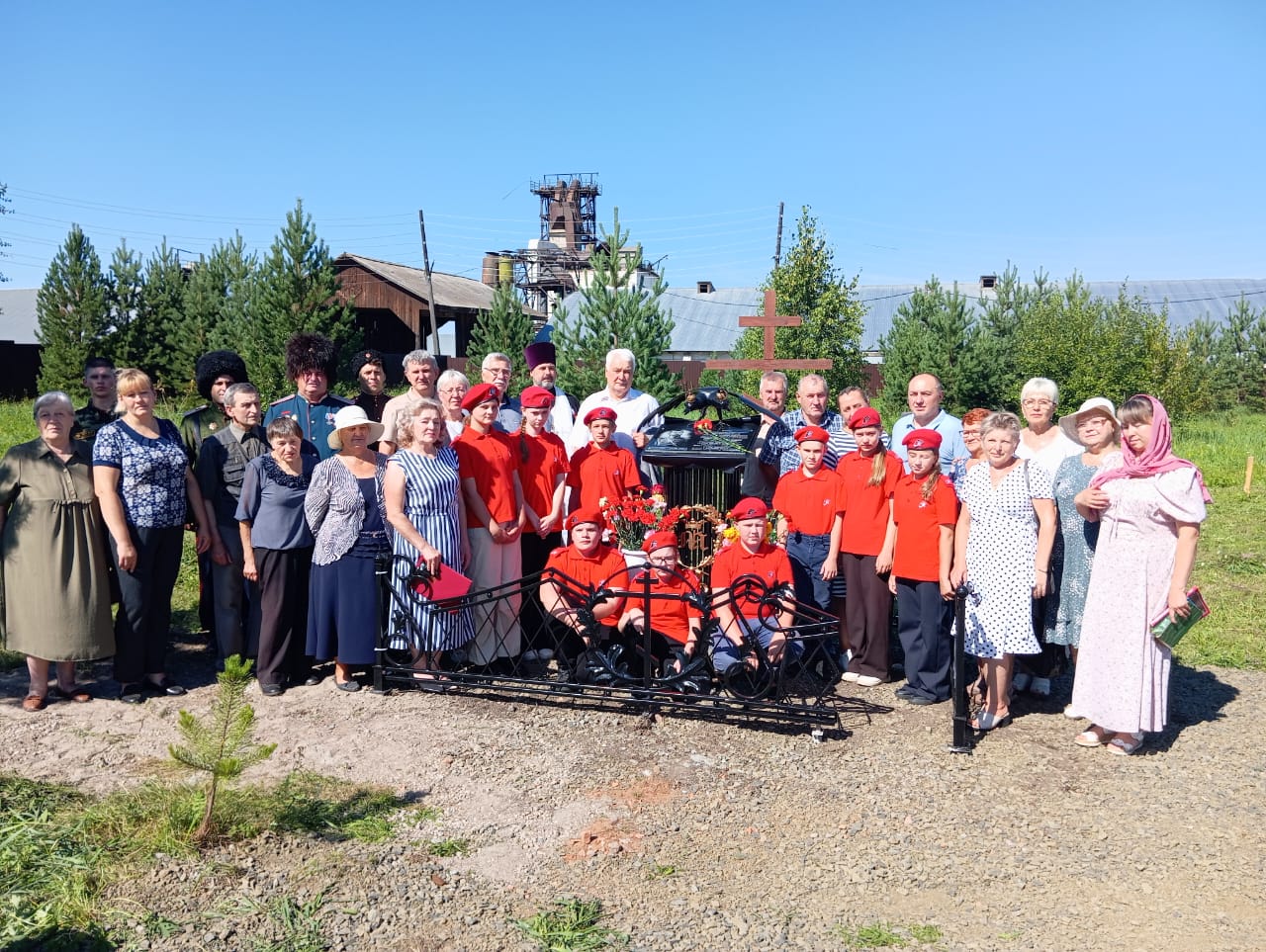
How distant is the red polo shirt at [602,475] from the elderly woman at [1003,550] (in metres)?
2.08

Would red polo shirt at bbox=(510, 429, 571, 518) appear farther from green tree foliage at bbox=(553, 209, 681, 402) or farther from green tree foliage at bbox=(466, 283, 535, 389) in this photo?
green tree foliage at bbox=(466, 283, 535, 389)

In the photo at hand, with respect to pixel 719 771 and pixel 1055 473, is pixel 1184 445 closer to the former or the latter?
pixel 1055 473

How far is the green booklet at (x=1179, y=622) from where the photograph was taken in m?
4.68

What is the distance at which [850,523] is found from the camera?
5887mm

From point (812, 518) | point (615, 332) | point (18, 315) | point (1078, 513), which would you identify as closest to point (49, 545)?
point (812, 518)

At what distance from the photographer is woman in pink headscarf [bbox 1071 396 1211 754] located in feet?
15.4

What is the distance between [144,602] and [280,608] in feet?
2.36

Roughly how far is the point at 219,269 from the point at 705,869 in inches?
1055

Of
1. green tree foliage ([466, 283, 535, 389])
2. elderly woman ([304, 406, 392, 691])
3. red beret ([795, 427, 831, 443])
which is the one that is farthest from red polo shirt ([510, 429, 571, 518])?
green tree foliage ([466, 283, 535, 389])

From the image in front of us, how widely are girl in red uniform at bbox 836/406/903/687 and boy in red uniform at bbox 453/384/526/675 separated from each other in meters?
1.99

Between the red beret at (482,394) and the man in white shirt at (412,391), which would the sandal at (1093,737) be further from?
the man in white shirt at (412,391)

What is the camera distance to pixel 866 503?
5.81m

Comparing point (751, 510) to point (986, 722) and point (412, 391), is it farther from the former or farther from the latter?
point (412, 391)

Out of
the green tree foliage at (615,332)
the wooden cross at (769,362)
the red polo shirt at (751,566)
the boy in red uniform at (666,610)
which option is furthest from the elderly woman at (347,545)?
the green tree foliage at (615,332)
